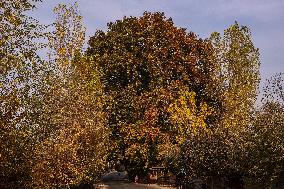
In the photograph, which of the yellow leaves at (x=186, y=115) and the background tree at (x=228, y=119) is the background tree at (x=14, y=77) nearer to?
the background tree at (x=228, y=119)

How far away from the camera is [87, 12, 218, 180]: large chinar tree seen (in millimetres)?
69312

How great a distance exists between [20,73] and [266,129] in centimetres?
1966

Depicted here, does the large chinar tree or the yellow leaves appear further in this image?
the large chinar tree

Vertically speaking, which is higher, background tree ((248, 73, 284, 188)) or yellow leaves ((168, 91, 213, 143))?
yellow leaves ((168, 91, 213, 143))

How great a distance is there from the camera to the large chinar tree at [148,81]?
227ft

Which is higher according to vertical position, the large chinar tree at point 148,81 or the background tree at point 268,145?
the large chinar tree at point 148,81

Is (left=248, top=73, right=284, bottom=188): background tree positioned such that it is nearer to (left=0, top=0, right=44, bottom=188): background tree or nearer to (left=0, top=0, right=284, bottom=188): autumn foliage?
(left=0, top=0, right=284, bottom=188): autumn foliage

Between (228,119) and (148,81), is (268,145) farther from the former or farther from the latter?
(148,81)

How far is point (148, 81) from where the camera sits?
7475 centimetres

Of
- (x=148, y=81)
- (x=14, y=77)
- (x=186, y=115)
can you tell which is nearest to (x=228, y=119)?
(x=186, y=115)

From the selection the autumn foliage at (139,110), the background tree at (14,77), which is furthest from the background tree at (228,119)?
the background tree at (14,77)

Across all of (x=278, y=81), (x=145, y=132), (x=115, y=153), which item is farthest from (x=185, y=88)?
(x=278, y=81)

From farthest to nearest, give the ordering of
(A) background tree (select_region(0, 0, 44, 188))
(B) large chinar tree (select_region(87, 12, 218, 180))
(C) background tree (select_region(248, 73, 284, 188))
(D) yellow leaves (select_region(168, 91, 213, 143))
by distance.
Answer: (B) large chinar tree (select_region(87, 12, 218, 180)) → (D) yellow leaves (select_region(168, 91, 213, 143)) → (C) background tree (select_region(248, 73, 284, 188)) → (A) background tree (select_region(0, 0, 44, 188))

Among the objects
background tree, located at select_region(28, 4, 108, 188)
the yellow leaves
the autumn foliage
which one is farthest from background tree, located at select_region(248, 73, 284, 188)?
the yellow leaves
